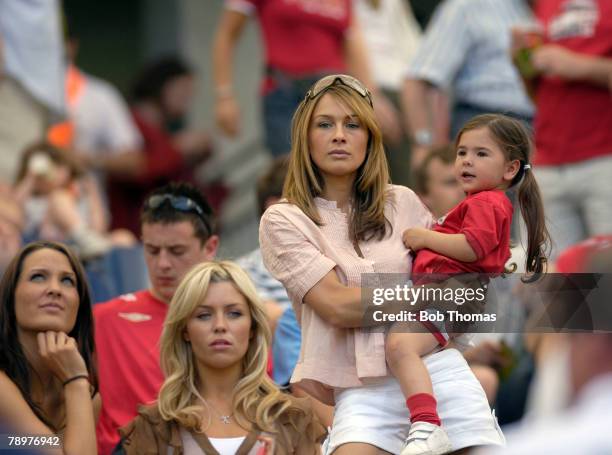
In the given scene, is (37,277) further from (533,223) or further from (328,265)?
(533,223)

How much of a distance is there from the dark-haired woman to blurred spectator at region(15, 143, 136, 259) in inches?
116

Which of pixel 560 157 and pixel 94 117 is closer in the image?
pixel 560 157

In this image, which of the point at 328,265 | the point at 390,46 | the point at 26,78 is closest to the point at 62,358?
the point at 328,265

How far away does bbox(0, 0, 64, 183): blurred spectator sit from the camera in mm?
9000

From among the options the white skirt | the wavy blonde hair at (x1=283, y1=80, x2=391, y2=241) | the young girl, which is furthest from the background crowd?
the wavy blonde hair at (x1=283, y1=80, x2=391, y2=241)

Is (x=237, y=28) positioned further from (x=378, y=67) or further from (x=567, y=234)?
(x=567, y=234)

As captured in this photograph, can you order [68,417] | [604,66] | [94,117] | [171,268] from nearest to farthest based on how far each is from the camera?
[68,417], [171,268], [604,66], [94,117]

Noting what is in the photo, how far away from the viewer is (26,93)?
29.7 ft

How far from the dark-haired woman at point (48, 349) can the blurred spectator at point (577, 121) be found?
2.91m

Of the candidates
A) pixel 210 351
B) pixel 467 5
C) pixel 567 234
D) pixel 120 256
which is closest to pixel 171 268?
pixel 210 351

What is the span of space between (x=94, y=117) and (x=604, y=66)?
4.21 m

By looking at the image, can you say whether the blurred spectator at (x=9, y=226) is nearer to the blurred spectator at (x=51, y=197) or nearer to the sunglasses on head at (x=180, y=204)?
the blurred spectator at (x=51, y=197)

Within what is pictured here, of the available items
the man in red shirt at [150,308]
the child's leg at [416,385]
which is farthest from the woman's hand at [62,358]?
the child's leg at [416,385]

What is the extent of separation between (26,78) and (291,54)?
66.4 inches
